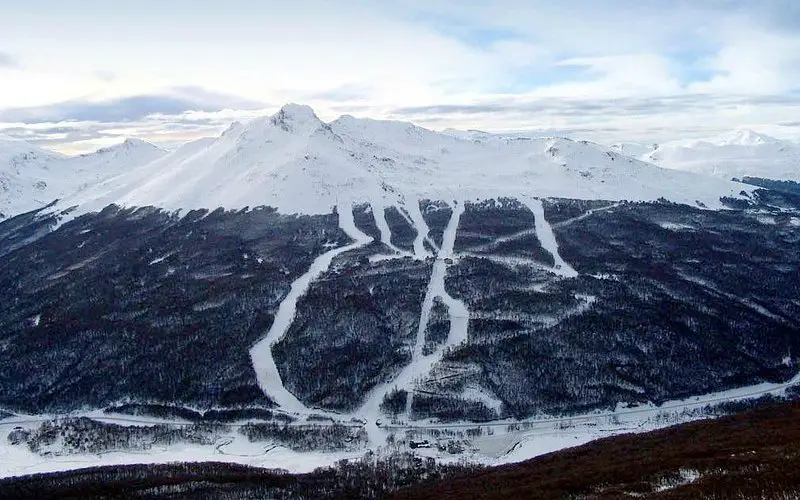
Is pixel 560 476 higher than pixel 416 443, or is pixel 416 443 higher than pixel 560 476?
pixel 560 476

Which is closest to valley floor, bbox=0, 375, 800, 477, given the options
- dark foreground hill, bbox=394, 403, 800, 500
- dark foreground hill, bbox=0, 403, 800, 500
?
dark foreground hill, bbox=0, 403, 800, 500

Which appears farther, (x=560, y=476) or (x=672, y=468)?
(x=560, y=476)

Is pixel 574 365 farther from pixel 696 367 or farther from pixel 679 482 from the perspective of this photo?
pixel 679 482

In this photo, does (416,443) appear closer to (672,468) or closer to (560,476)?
(560,476)

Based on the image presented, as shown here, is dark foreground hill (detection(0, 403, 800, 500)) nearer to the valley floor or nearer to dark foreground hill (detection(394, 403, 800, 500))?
dark foreground hill (detection(394, 403, 800, 500))

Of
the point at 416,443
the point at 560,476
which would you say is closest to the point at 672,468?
the point at 560,476

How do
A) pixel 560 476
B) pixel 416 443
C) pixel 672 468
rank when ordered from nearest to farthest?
pixel 672 468 < pixel 560 476 < pixel 416 443

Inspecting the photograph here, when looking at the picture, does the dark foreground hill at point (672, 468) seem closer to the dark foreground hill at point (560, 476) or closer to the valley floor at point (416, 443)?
the dark foreground hill at point (560, 476)

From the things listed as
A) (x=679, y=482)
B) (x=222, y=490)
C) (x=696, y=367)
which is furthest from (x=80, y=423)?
(x=696, y=367)
